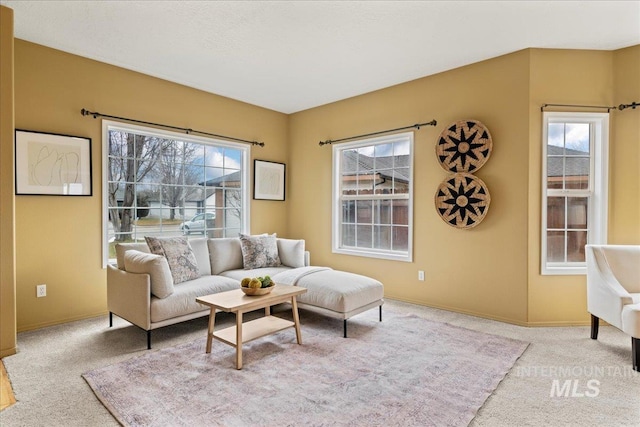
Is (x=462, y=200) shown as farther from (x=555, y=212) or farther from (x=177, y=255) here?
(x=177, y=255)

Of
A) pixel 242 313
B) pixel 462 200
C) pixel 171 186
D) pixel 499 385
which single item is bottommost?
pixel 499 385

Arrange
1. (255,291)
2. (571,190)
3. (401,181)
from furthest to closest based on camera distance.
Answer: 1. (401,181)
2. (571,190)
3. (255,291)

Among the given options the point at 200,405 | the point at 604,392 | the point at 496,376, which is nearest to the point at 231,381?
the point at 200,405

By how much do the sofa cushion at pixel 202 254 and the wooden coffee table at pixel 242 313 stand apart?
1055mm

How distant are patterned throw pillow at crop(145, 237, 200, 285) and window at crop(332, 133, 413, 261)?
2.18 meters

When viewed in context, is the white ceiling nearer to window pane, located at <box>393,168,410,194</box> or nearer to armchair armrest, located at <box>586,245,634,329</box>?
window pane, located at <box>393,168,410,194</box>

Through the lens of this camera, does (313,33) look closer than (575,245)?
Yes

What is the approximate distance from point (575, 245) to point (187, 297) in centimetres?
392

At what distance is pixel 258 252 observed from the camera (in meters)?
4.25

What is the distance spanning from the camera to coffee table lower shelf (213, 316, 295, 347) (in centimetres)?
270

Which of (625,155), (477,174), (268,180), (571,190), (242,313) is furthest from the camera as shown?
(268,180)

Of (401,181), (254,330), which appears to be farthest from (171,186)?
(401,181)

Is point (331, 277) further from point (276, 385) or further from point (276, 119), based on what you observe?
point (276, 119)

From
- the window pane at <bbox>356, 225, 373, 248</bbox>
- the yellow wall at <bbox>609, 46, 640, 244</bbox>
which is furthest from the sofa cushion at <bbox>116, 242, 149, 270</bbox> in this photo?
the yellow wall at <bbox>609, 46, 640, 244</bbox>
